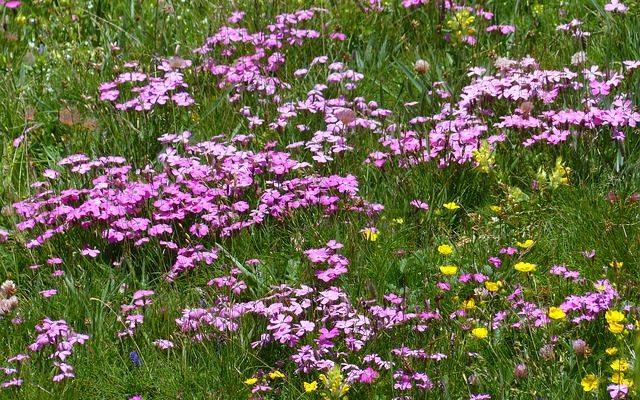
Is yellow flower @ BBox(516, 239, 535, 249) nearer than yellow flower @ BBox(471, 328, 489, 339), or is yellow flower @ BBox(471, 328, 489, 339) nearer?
yellow flower @ BBox(471, 328, 489, 339)

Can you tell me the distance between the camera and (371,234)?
4082 millimetres

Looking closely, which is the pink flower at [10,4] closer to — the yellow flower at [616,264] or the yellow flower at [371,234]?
the yellow flower at [371,234]

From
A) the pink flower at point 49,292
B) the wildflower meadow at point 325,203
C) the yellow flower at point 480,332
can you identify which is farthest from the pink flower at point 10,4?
the yellow flower at point 480,332

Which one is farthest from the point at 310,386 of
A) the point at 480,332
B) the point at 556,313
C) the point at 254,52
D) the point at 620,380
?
the point at 254,52

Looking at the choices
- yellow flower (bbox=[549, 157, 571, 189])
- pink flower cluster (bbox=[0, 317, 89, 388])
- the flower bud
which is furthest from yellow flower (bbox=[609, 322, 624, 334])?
the flower bud

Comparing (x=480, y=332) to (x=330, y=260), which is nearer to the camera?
(x=480, y=332)

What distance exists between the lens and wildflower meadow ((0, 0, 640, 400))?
3469 millimetres

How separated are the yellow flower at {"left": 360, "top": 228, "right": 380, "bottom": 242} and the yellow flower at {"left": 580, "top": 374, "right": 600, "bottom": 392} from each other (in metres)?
1.19

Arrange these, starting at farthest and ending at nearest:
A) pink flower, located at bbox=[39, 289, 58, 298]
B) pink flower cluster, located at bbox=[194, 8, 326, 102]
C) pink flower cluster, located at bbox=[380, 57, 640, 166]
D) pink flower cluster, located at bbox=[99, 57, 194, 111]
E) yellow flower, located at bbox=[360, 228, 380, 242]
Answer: pink flower cluster, located at bbox=[194, 8, 326, 102]
pink flower cluster, located at bbox=[99, 57, 194, 111]
pink flower cluster, located at bbox=[380, 57, 640, 166]
yellow flower, located at bbox=[360, 228, 380, 242]
pink flower, located at bbox=[39, 289, 58, 298]

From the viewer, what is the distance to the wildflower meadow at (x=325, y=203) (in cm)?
347

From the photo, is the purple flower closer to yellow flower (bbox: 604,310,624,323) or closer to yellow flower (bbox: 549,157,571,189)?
yellow flower (bbox: 604,310,624,323)

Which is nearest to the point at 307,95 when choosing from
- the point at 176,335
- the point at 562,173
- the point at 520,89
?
the point at 520,89

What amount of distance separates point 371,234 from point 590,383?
1.26m

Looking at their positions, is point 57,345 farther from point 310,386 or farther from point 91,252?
point 310,386
